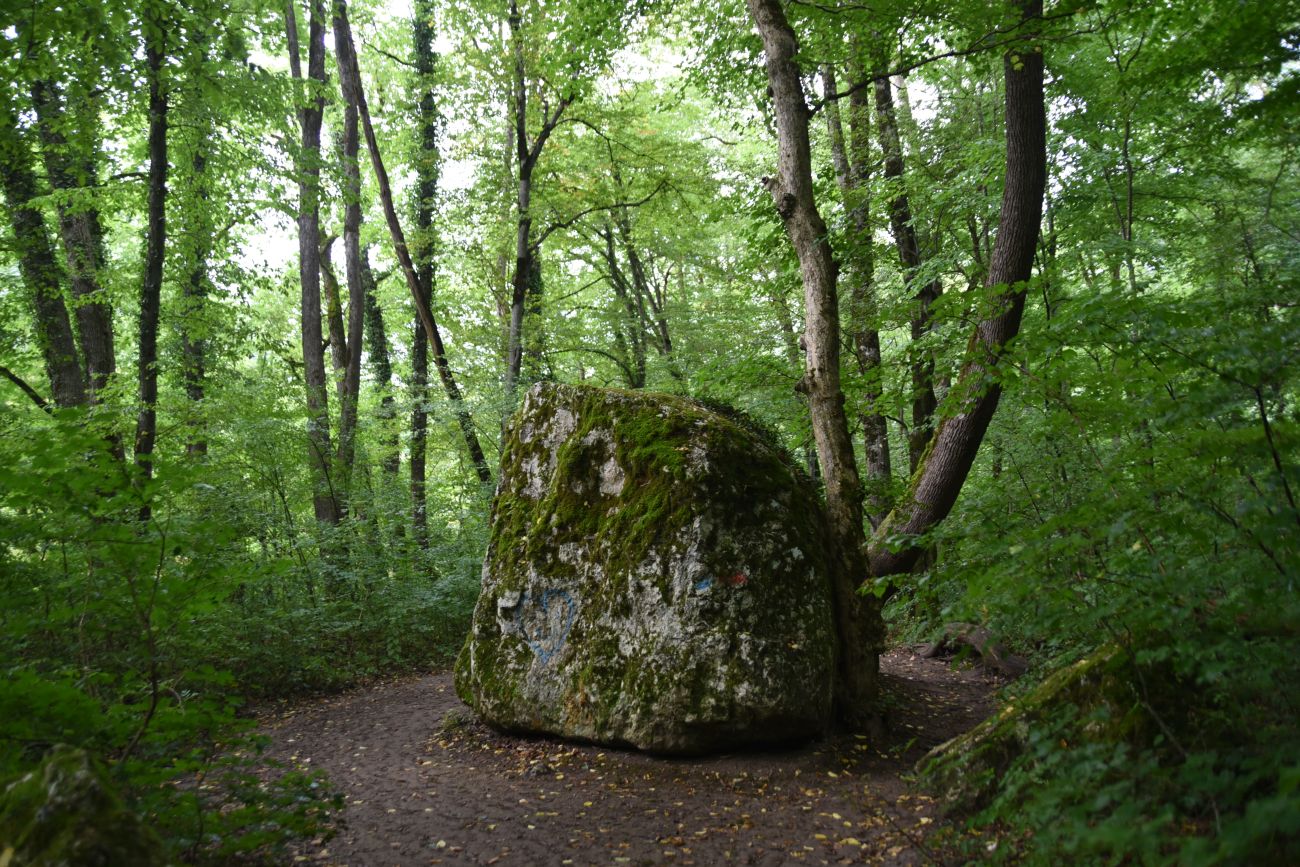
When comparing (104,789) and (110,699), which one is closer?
(104,789)

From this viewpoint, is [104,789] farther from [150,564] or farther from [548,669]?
[548,669]

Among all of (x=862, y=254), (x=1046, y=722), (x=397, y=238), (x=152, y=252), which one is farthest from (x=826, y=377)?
(x=397, y=238)

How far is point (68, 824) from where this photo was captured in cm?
187

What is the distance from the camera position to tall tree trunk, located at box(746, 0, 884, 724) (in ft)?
18.2

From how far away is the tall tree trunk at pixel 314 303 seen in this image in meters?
11.2

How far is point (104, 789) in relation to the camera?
201 centimetres

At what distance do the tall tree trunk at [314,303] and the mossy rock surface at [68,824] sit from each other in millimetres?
9679

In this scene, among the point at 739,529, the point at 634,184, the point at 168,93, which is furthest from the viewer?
the point at 634,184

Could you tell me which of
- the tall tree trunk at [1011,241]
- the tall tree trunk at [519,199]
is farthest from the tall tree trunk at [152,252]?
the tall tree trunk at [1011,241]

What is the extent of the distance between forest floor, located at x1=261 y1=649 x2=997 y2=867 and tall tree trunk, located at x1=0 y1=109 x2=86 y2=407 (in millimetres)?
5818

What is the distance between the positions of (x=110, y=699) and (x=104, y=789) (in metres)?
2.44

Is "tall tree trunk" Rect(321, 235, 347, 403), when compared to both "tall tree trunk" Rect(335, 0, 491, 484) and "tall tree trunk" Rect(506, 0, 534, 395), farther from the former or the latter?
"tall tree trunk" Rect(506, 0, 534, 395)

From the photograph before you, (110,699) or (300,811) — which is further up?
(110,699)

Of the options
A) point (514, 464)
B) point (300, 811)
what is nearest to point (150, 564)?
point (300, 811)
